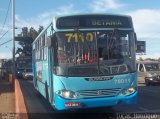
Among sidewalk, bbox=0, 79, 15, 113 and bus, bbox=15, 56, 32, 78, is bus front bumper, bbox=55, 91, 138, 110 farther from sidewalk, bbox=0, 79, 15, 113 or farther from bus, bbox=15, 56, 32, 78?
bus, bbox=15, 56, 32, 78

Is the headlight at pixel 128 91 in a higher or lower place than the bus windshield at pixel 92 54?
lower

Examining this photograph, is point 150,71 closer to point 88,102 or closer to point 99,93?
point 99,93

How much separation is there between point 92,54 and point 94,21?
1155 millimetres

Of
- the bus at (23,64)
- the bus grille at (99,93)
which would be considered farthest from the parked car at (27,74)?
the bus grille at (99,93)

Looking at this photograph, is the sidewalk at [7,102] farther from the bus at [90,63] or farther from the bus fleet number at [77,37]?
the bus fleet number at [77,37]

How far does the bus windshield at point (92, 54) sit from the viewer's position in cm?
1321

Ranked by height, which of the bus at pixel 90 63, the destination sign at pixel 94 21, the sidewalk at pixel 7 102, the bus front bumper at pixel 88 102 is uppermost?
the destination sign at pixel 94 21

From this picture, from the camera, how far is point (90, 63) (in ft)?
43.3

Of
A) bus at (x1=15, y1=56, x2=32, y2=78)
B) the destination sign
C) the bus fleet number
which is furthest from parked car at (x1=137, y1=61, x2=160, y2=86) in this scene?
bus at (x1=15, y1=56, x2=32, y2=78)

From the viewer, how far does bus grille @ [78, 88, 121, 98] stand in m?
13.2

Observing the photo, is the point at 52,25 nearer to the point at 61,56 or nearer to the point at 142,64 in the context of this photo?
A: the point at 61,56

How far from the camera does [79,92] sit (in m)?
13.2

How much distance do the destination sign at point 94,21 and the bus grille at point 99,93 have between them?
1.97 metres

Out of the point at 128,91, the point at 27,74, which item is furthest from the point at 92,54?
the point at 27,74
